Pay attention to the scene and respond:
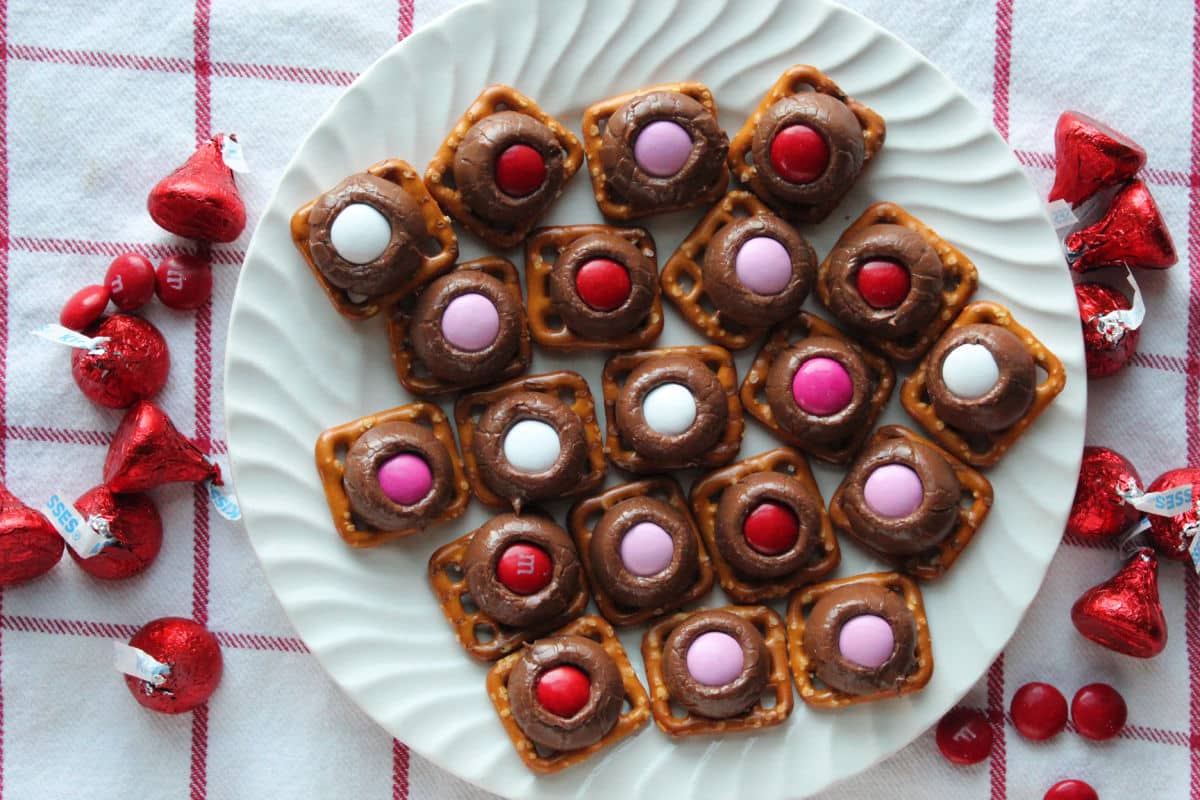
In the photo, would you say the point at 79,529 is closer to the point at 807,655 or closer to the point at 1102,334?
the point at 807,655

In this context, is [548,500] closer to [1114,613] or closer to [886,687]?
[886,687]

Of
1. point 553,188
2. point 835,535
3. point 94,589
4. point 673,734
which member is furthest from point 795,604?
point 94,589

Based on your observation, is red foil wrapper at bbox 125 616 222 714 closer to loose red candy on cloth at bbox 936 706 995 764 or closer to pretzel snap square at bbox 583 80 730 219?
pretzel snap square at bbox 583 80 730 219

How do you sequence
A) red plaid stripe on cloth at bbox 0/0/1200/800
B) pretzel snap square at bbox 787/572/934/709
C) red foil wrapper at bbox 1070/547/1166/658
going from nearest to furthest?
pretzel snap square at bbox 787/572/934/709 → red foil wrapper at bbox 1070/547/1166/658 → red plaid stripe on cloth at bbox 0/0/1200/800

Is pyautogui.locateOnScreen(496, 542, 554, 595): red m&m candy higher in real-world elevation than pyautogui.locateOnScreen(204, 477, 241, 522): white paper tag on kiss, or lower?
higher

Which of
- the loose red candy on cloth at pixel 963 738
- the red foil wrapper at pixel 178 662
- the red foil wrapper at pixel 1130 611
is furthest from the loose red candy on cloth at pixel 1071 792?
the red foil wrapper at pixel 178 662

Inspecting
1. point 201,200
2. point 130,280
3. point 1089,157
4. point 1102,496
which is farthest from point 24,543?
point 1089,157

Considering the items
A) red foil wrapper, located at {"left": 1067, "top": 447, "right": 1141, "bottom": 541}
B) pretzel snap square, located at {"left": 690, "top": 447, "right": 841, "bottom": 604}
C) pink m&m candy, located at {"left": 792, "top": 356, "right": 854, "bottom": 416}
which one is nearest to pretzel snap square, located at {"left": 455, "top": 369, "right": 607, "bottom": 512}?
pretzel snap square, located at {"left": 690, "top": 447, "right": 841, "bottom": 604}
